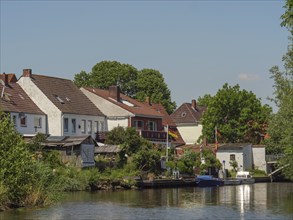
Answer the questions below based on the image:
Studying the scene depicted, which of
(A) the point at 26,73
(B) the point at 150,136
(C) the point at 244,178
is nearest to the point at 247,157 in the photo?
(C) the point at 244,178

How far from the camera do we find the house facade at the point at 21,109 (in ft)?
259

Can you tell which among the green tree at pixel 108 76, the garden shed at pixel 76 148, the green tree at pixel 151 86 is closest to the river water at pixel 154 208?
the garden shed at pixel 76 148

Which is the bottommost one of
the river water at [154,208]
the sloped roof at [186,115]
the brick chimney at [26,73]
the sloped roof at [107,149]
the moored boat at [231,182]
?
the river water at [154,208]

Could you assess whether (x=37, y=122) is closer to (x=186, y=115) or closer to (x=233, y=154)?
(x=233, y=154)

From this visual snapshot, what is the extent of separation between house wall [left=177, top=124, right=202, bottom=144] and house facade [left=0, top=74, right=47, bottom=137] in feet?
165

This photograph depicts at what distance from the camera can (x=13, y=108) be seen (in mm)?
78688

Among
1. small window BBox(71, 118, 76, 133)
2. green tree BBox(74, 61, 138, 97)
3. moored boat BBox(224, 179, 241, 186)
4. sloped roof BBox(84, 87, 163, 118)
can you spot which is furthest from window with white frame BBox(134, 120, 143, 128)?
green tree BBox(74, 61, 138, 97)

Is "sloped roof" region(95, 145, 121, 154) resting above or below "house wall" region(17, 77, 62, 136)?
below

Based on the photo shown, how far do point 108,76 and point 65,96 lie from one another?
129 ft

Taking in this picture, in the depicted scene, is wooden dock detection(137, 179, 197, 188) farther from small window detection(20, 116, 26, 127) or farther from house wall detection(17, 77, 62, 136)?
small window detection(20, 116, 26, 127)

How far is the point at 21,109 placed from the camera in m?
80.2

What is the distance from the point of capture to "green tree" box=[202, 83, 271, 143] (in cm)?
11169

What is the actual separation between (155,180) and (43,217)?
38.1m

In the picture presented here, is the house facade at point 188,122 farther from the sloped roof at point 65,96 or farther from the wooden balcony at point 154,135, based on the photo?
the sloped roof at point 65,96
